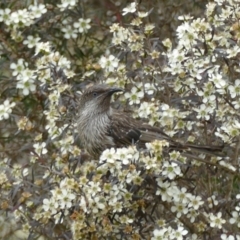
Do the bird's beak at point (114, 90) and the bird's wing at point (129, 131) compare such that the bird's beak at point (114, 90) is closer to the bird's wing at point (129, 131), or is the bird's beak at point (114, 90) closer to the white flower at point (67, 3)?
the bird's wing at point (129, 131)

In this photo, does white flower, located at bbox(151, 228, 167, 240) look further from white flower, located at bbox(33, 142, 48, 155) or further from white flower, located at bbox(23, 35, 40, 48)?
white flower, located at bbox(23, 35, 40, 48)

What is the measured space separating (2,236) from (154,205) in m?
1.75

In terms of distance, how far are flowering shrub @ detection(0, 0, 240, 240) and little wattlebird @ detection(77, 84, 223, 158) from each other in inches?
2.3

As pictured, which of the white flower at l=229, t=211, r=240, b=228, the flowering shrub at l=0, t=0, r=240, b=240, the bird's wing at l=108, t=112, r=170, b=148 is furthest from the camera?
the bird's wing at l=108, t=112, r=170, b=148

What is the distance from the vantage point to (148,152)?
3.68 m

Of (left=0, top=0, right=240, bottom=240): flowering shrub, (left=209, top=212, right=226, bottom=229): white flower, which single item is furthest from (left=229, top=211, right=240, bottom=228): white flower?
(left=209, top=212, right=226, bottom=229): white flower

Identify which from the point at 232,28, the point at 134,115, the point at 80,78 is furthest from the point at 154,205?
the point at 80,78

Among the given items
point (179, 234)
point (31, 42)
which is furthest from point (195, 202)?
point (31, 42)

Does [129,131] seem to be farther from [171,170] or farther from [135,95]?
[171,170]

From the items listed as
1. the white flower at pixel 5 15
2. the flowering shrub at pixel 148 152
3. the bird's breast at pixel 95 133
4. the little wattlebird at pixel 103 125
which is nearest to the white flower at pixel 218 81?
the flowering shrub at pixel 148 152

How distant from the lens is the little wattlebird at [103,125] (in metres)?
4.36

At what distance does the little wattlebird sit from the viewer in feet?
14.3

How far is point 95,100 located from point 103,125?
133mm

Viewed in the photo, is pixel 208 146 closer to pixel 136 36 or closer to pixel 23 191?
pixel 136 36
